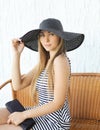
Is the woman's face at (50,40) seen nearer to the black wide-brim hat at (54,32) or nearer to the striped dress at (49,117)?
the black wide-brim hat at (54,32)

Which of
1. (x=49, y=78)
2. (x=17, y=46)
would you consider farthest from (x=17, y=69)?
(x=49, y=78)

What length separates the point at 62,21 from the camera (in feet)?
7.34

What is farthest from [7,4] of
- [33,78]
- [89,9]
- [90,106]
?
[90,106]

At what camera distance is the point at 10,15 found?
240 centimetres

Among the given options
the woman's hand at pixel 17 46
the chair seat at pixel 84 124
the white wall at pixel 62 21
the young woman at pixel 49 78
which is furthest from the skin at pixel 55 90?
the white wall at pixel 62 21

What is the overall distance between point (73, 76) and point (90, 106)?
9.6 inches

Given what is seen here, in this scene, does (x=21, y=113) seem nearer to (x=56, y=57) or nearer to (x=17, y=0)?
(x=56, y=57)

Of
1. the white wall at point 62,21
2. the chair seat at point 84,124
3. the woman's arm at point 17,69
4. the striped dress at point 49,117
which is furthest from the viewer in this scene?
the white wall at point 62,21

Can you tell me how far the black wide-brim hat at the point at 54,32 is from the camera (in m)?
1.56

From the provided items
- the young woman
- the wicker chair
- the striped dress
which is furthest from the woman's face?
the wicker chair

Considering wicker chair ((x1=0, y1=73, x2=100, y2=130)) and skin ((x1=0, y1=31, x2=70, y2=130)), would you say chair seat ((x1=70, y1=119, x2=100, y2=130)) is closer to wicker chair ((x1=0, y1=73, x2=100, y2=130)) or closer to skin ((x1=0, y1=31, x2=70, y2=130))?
wicker chair ((x1=0, y1=73, x2=100, y2=130))

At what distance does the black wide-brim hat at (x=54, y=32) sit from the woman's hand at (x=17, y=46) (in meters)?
0.03

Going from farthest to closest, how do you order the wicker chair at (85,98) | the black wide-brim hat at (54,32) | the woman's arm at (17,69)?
the wicker chair at (85,98), the woman's arm at (17,69), the black wide-brim hat at (54,32)

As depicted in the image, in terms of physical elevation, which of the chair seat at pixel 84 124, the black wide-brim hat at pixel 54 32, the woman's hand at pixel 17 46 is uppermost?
the black wide-brim hat at pixel 54 32
